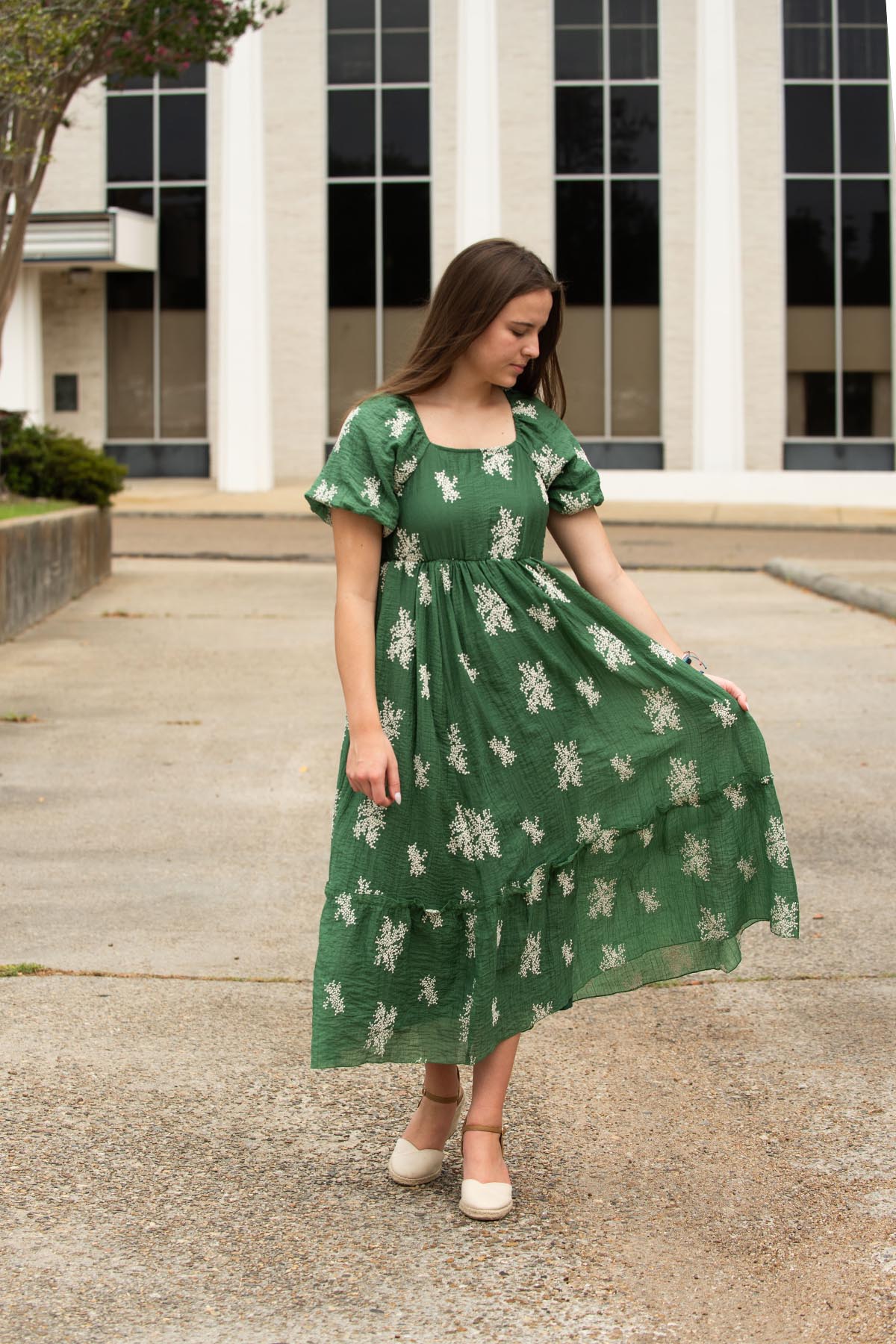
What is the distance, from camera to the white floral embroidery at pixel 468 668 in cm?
322

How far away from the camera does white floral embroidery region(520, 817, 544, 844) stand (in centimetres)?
327

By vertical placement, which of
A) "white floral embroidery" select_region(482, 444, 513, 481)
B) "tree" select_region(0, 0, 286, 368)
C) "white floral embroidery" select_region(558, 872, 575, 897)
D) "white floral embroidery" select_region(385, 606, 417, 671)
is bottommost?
"white floral embroidery" select_region(558, 872, 575, 897)

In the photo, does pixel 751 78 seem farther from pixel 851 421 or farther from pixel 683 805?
pixel 683 805

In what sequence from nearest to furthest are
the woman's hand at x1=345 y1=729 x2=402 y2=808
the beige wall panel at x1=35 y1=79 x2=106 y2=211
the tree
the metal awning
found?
the woman's hand at x1=345 y1=729 x2=402 y2=808 → the tree → the metal awning → the beige wall panel at x1=35 y1=79 x2=106 y2=211

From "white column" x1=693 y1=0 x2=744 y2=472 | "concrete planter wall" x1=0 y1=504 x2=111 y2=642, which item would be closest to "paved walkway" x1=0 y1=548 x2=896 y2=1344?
"concrete planter wall" x1=0 y1=504 x2=111 y2=642

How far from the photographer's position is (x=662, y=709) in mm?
3469

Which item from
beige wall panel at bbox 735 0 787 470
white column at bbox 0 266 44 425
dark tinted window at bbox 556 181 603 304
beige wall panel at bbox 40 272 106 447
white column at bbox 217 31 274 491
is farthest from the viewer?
beige wall panel at bbox 40 272 106 447

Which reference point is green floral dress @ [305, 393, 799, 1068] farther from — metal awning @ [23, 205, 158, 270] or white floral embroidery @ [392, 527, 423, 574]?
metal awning @ [23, 205, 158, 270]

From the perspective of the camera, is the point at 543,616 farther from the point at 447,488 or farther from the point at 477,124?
the point at 477,124

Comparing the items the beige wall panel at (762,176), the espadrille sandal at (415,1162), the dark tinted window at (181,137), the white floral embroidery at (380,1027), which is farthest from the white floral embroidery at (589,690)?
the dark tinted window at (181,137)

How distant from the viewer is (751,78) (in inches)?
1236

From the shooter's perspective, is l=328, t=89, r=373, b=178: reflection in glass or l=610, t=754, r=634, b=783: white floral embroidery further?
l=328, t=89, r=373, b=178: reflection in glass

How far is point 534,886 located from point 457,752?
0.97 feet

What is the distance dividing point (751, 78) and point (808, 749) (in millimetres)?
26148
